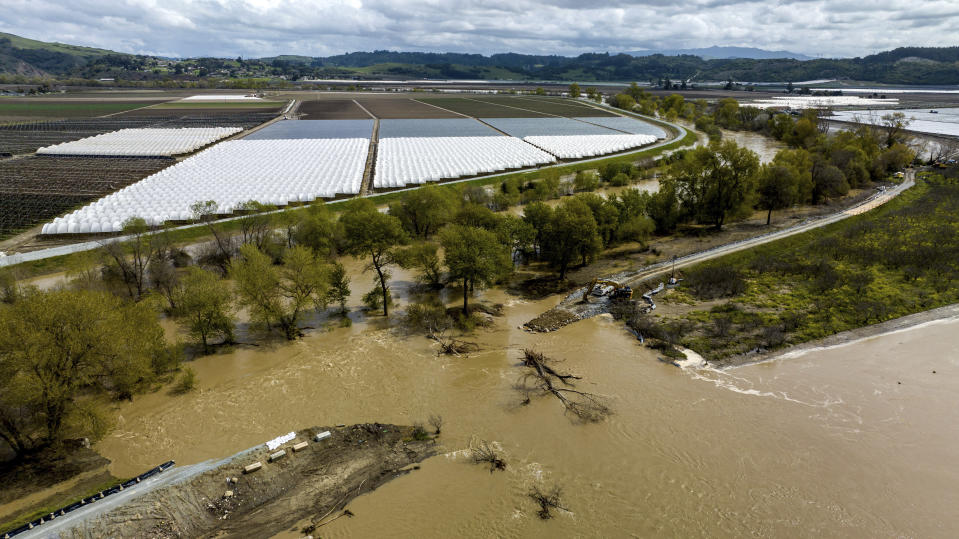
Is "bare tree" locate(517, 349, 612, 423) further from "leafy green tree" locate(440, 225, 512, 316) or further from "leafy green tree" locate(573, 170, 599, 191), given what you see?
"leafy green tree" locate(573, 170, 599, 191)

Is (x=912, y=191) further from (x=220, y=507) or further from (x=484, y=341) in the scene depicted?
(x=220, y=507)

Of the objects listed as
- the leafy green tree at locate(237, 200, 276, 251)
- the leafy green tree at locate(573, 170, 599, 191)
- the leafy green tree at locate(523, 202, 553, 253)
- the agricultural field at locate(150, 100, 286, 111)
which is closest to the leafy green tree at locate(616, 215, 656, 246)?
the leafy green tree at locate(523, 202, 553, 253)

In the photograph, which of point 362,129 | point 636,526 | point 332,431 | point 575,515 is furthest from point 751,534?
point 362,129

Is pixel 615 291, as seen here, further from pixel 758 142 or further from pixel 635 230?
pixel 758 142

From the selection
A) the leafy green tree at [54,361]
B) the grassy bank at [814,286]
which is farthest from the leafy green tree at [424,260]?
the grassy bank at [814,286]

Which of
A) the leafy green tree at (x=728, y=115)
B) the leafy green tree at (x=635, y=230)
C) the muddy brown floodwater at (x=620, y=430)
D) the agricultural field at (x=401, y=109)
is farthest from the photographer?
the agricultural field at (x=401, y=109)

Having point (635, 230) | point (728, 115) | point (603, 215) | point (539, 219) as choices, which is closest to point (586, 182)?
point (635, 230)

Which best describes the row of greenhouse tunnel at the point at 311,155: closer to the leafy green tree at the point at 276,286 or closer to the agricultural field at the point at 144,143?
the agricultural field at the point at 144,143
